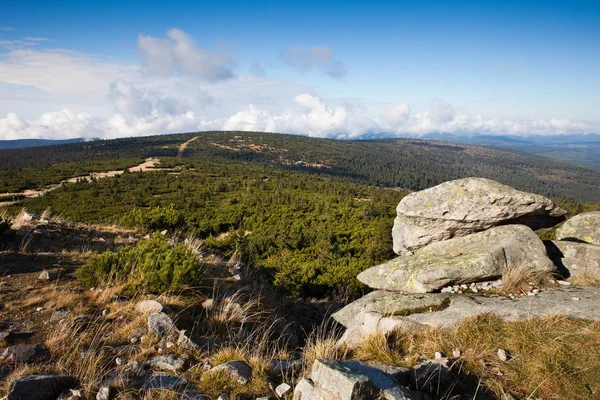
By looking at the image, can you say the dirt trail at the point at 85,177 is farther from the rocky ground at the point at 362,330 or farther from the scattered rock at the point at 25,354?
the scattered rock at the point at 25,354

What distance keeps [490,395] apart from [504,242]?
4.90 m

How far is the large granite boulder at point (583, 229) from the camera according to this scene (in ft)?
30.8

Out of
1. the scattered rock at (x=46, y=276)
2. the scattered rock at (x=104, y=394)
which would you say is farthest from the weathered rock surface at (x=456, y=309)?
the scattered rock at (x=46, y=276)

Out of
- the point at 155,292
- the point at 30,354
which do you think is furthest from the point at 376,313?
the point at 30,354

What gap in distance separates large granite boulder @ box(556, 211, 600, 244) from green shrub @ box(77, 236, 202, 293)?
11028 mm

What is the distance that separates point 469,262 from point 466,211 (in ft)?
6.29

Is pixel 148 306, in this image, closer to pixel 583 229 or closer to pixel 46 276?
pixel 46 276

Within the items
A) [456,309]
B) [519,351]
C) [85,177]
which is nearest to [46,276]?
[456,309]

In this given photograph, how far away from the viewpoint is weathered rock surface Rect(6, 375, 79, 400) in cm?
296

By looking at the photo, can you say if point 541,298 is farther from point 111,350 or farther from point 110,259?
point 110,259

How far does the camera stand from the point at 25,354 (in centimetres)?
371

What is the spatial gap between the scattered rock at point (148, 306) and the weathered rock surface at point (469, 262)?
565cm

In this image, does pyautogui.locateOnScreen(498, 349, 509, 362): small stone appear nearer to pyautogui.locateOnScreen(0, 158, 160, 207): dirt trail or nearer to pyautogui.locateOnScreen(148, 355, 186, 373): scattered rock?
pyautogui.locateOnScreen(148, 355, 186, 373): scattered rock

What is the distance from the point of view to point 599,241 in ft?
30.1
